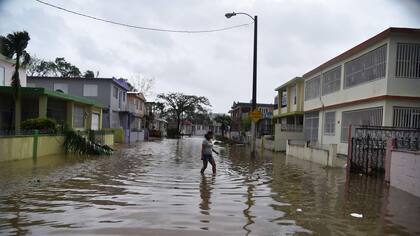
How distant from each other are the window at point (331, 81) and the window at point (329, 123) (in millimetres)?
1460

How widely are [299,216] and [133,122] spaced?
49.2m

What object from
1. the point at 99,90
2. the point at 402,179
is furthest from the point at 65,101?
the point at 402,179

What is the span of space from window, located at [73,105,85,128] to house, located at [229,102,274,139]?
70.0ft

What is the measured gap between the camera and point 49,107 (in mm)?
29391

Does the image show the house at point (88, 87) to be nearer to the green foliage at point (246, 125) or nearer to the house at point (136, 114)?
the house at point (136, 114)

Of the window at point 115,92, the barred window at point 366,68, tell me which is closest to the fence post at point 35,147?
the barred window at point 366,68

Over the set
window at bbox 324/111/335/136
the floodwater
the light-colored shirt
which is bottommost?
the floodwater

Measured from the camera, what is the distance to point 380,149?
16766 millimetres

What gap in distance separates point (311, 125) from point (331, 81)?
18.4 ft

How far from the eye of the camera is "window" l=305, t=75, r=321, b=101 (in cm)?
3112

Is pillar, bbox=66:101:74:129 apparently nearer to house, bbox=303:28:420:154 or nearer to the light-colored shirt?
the light-colored shirt

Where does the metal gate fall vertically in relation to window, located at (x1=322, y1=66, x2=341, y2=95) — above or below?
below

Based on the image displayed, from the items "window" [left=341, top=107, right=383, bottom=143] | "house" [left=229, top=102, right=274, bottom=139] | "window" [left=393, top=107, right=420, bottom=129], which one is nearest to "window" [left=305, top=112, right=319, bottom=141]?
"window" [left=341, top=107, right=383, bottom=143]

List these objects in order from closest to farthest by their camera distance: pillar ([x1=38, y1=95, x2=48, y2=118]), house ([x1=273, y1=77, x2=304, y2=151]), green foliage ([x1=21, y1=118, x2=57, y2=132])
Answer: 1. green foliage ([x1=21, y1=118, x2=57, y2=132])
2. pillar ([x1=38, y1=95, x2=48, y2=118])
3. house ([x1=273, y1=77, x2=304, y2=151])
